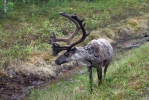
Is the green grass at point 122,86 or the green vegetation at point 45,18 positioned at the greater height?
the green grass at point 122,86

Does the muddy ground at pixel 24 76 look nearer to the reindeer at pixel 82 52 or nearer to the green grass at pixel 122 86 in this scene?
the green grass at pixel 122 86

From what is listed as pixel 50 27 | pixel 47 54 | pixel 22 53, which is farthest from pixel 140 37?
pixel 22 53

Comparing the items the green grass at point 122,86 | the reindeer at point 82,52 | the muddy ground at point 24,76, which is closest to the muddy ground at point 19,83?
the muddy ground at point 24,76

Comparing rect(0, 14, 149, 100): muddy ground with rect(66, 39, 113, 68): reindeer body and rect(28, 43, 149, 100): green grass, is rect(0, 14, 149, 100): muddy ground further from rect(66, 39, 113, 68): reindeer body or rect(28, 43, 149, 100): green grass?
rect(66, 39, 113, 68): reindeer body

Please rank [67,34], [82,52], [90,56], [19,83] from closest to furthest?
1. [82,52]
2. [90,56]
3. [19,83]
4. [67,34]

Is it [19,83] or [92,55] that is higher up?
[92,55]

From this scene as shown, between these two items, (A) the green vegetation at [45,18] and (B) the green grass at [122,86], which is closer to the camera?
(B) the green grass at [122,86]

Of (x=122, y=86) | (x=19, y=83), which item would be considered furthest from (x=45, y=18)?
(x=122, y=86)

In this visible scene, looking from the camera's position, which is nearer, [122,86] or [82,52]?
[122,86]

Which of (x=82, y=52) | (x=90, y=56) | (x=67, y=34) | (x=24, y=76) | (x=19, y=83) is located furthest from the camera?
(x=67, y=34)

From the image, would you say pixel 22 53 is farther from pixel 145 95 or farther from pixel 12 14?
pixel 145 95

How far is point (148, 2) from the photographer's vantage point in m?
33.2

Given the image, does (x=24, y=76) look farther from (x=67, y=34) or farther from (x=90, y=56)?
(x=67, y=34)

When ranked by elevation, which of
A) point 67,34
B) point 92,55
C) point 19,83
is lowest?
point 67,34
